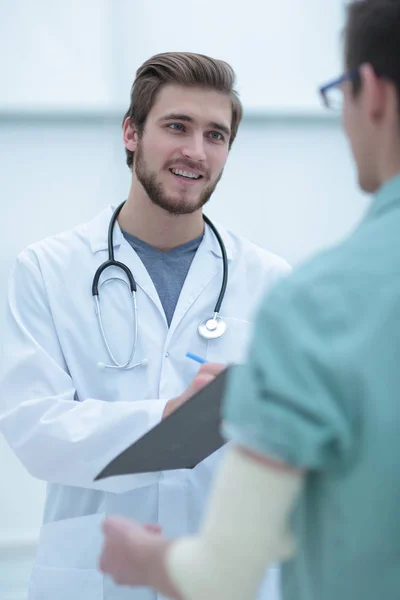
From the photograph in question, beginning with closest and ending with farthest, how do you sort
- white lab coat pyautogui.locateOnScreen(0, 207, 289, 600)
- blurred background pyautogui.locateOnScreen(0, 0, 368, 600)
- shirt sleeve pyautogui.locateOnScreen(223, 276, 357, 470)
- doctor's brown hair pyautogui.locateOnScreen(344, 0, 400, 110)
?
shirt sleeve pyautogui.locateOnScreen(223, 276, 357, 470)
doctor's brown hair pyautogui.locateOnScreen(344, 0, 400, 110)
white lab coat pyautogui.locateOnScreen(0, 207, 289, 600)
blurred background pyautogui.locateOnScreen(0, 0, 368, 600)

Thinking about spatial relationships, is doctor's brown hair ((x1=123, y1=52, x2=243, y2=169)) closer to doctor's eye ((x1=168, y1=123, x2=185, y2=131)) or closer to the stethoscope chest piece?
doctor's eye ((x1=168, y1=123, x2=185, y2=131))

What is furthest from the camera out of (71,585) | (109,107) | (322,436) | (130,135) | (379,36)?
(109,107)


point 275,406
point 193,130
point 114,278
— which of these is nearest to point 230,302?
point 114,278

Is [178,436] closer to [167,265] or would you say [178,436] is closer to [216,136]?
[167,265]

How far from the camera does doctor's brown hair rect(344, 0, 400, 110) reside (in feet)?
2.33

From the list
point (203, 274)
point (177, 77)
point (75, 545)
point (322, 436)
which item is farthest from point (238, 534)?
point (177, 77)

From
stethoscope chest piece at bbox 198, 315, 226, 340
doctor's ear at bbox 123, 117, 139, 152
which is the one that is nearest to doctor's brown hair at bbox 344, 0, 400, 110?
stethoscope chest piece at bbox 198, 315, 226, 340

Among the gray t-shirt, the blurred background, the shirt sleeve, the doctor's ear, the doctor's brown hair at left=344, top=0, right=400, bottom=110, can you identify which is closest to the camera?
the shirt sleeve

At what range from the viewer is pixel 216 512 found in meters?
0.67

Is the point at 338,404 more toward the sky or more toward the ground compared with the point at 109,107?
more toward the sky

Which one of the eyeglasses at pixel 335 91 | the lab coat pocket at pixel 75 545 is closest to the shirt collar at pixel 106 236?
the lab coat pocket at pixel 75 545

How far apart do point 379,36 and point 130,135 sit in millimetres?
1243

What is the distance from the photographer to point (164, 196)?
5.62 feet

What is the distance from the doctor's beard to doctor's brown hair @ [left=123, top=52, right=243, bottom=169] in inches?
5.6
